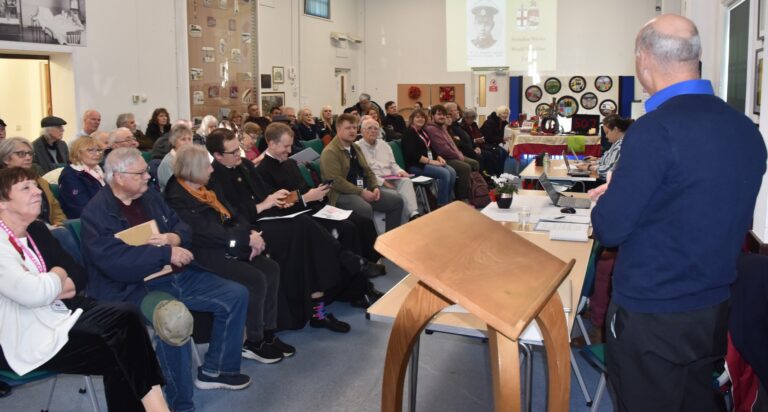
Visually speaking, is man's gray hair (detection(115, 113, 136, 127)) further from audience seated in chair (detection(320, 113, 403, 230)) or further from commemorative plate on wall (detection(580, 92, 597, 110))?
commemorative plate on wall (detection(580, 92, 597, 110))

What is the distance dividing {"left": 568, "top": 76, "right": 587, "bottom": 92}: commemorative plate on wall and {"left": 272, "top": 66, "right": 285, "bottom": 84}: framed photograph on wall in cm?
595

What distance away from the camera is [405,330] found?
1.78 metres

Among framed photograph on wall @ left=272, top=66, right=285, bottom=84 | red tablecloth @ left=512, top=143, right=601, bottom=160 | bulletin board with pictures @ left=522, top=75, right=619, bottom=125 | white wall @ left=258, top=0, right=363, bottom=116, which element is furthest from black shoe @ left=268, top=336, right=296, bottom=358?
bulletin board with pictures @ left=522, top=75, right=619, bottom=125

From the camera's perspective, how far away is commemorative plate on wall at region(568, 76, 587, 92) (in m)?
14.7

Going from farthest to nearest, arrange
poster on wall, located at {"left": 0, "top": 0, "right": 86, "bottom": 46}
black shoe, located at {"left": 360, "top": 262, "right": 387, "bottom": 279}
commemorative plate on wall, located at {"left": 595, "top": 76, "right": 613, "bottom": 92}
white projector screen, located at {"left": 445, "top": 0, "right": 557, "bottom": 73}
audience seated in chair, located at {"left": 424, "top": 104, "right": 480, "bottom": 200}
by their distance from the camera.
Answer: commemorative plate on wall, located at {"left": 595, "top": 76, "right": 613, "bottom": 92} → white projector screen, located at {"left": 445, "top": 0, "right": 557, "bottom": 73} → audience seated in chair, located at {"left": 424, "top": 104, "right": 480, "bottom": 200} → poster on wall, located at {"left": 0, "top": 0, "right": 86, "bottom": 46} → black shoe, located at {"left": 360, "top": 262, "right": 387, "bottom": 279}

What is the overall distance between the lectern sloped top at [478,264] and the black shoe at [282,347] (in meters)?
2.29

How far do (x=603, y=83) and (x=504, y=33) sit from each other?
2.30 meters

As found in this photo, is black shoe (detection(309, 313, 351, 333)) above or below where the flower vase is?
below

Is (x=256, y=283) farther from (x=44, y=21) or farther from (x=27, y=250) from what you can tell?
(x=44, y=21)

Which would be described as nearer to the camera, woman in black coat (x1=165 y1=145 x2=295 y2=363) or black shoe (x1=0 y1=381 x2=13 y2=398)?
black shoe (x1=0 y1=381 x2=13 y2=398)

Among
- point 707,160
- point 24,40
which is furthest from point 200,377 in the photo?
point 24,40

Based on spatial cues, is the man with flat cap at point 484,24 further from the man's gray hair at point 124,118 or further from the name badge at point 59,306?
the name badge at point 59,306

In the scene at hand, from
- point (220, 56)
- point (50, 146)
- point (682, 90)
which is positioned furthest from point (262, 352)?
point (220, 56)

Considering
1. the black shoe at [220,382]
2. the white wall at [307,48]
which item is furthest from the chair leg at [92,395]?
the white wall at [307,48]
